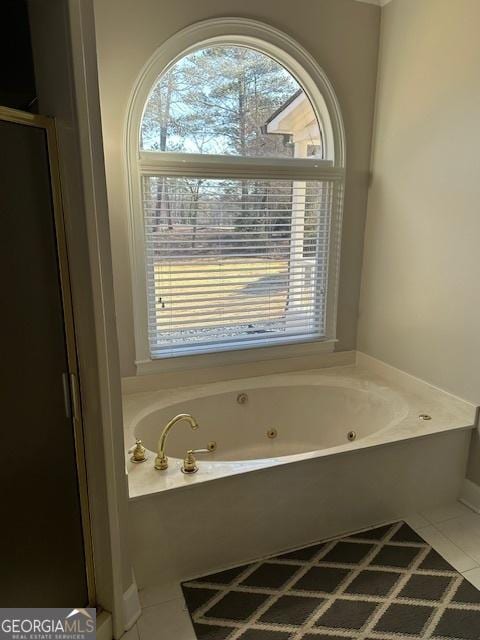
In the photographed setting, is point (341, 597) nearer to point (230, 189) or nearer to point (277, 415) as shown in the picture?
point (277, 415)

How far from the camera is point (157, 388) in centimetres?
275

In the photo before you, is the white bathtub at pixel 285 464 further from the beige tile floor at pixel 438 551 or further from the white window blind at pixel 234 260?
the white window blind at pixel 234 260

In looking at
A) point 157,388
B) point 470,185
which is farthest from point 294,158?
point 157,388

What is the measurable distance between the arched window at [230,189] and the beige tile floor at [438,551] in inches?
51.9

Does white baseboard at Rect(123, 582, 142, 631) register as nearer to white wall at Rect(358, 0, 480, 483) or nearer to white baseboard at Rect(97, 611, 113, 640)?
A: white baseboard at Rect(97, 611, 113, 640)

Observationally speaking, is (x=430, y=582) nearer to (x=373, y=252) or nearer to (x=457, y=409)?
(x=457, y=409)

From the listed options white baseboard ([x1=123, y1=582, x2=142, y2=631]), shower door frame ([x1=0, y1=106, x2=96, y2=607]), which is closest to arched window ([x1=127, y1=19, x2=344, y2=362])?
shower door frame ([x1=0, y1=106, x2=96, y2=607])

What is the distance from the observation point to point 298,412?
2951 mm

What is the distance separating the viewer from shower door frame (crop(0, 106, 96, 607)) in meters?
1.24

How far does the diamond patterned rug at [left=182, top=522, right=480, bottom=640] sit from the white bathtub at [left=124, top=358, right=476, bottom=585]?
10 cm

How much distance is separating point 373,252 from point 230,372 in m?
1.28

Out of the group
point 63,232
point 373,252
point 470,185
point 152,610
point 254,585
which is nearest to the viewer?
point 63,232

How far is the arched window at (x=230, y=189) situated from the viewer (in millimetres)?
2521

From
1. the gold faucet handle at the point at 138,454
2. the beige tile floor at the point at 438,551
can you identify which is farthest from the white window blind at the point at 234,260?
the beige tile floor at the point at 438,551
